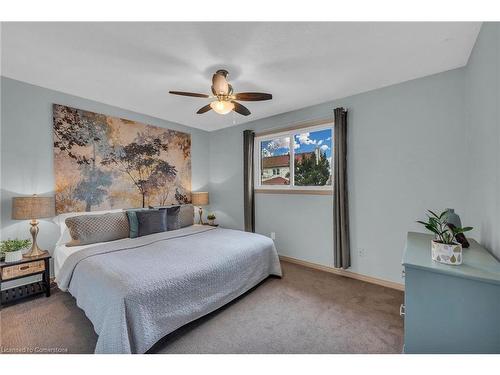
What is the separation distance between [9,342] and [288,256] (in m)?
3.10

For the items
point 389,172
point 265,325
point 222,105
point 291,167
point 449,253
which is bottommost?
point 265,325

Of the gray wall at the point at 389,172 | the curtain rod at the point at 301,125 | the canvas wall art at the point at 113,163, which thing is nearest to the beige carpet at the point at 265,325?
the gray wall at the point at 389,172

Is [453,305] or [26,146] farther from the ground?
[26,146]

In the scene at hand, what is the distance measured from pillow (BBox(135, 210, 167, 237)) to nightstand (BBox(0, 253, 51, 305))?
0.96 m

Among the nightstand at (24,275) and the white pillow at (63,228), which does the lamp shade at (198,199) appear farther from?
the nightstand at (24,275)

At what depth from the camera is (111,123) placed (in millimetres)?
3146

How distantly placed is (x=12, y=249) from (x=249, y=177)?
3045 mm

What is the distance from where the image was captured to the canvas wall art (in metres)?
2.76

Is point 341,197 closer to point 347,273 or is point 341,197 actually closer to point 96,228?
point 347,273

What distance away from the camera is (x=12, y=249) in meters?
2.17

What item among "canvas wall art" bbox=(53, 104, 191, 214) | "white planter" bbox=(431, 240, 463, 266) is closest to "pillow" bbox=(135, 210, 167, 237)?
"canvas wall art" bbox=(53, 104, 191, 214)

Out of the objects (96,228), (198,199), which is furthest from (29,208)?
(198,199)

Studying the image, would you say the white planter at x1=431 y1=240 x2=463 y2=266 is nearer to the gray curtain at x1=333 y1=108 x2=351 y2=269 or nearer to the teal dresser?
the teal dresser
